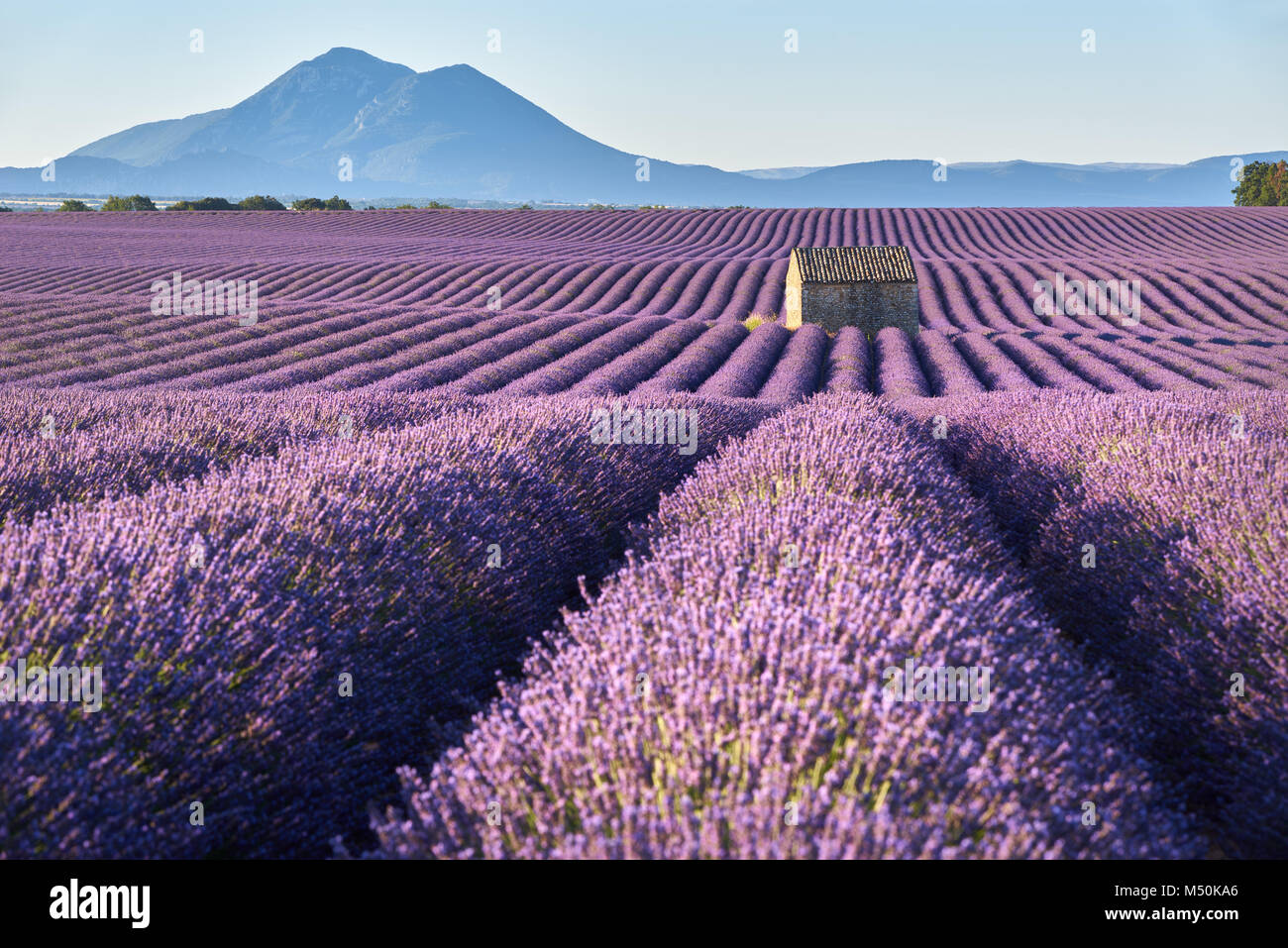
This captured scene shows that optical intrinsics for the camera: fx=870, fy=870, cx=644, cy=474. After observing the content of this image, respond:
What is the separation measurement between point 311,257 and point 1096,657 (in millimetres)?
36246

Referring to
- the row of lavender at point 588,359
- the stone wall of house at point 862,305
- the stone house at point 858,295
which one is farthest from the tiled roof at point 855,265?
the row of lavender at point 588,359

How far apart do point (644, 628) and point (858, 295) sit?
22.3 meters

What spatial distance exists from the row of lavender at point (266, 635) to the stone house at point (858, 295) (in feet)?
65.1

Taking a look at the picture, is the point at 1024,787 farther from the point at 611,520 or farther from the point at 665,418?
the point at 665,418

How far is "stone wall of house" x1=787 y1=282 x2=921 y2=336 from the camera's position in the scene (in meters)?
23.4

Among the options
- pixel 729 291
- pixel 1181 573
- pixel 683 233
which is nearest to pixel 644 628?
pixel 1181 573

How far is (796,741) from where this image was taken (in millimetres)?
1924

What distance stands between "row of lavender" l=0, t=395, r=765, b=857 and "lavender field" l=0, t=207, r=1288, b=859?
0.02 metres

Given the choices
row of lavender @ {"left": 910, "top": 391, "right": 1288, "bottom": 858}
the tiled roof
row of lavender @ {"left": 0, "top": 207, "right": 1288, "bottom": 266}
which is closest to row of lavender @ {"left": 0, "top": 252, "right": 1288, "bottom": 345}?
the tiled roof

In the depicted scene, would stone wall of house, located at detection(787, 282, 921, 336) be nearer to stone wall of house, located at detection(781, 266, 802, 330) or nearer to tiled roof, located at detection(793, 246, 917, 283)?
tiled roof, located at detection(793, 246, 917, 283)

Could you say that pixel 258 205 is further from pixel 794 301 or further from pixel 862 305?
pixel 862 305

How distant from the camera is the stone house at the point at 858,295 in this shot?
23.4 meters

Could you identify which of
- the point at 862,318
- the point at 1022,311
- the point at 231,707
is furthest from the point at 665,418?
the point at 1022,311
